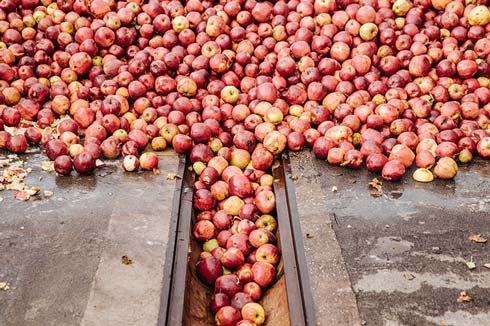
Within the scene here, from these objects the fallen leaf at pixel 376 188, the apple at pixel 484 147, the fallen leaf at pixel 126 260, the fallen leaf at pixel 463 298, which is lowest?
the fallen leaf at pixel 126 260

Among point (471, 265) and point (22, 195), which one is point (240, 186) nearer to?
point (22, 195)

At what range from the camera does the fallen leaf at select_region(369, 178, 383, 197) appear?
4.29 m

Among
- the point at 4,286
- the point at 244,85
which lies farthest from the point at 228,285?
the point at 244,85

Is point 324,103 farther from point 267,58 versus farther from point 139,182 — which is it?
point 139,182

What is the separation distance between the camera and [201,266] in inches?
149

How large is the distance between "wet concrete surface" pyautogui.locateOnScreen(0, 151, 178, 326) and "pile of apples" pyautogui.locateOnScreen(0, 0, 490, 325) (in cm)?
29

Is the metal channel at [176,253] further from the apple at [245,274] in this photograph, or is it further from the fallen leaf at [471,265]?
the fallen leaf at [471,265]

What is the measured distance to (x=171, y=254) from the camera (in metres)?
3.58

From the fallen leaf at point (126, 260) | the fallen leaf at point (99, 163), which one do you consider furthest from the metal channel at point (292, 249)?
the fallen leaf at point (99, 163)

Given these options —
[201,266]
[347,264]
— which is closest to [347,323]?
[347,264]

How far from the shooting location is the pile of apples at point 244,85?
4742mm

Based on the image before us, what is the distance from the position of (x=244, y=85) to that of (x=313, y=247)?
2.47 m

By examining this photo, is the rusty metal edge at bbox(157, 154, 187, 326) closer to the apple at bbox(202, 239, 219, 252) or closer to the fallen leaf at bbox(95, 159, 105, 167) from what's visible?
the apple at bbox(202, 239, 219, 252)

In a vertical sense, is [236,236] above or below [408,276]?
below
